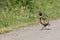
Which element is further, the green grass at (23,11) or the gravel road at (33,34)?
the green grass at (23,11)

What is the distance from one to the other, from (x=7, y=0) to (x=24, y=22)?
1.97m

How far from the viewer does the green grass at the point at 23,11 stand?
41.3 ft

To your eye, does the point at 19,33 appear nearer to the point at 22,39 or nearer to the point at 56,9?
the point at 22,39

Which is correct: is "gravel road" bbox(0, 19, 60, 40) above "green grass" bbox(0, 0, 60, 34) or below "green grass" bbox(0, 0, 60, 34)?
above

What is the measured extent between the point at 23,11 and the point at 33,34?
4.54 meters

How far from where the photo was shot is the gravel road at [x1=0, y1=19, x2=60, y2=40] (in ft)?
30.9

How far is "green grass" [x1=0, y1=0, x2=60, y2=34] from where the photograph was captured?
41.3ft

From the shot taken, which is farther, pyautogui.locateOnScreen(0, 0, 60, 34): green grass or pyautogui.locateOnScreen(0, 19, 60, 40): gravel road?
pyautogui.locateOnScreen(0, 0, 60, 34): green grass

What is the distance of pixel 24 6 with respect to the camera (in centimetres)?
1514

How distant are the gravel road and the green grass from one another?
74 cm

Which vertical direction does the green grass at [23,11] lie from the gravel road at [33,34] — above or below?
below

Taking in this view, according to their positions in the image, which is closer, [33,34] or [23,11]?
[33,34]

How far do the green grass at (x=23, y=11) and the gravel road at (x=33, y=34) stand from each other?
2.42 feet

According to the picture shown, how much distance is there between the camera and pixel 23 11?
47.5ft
